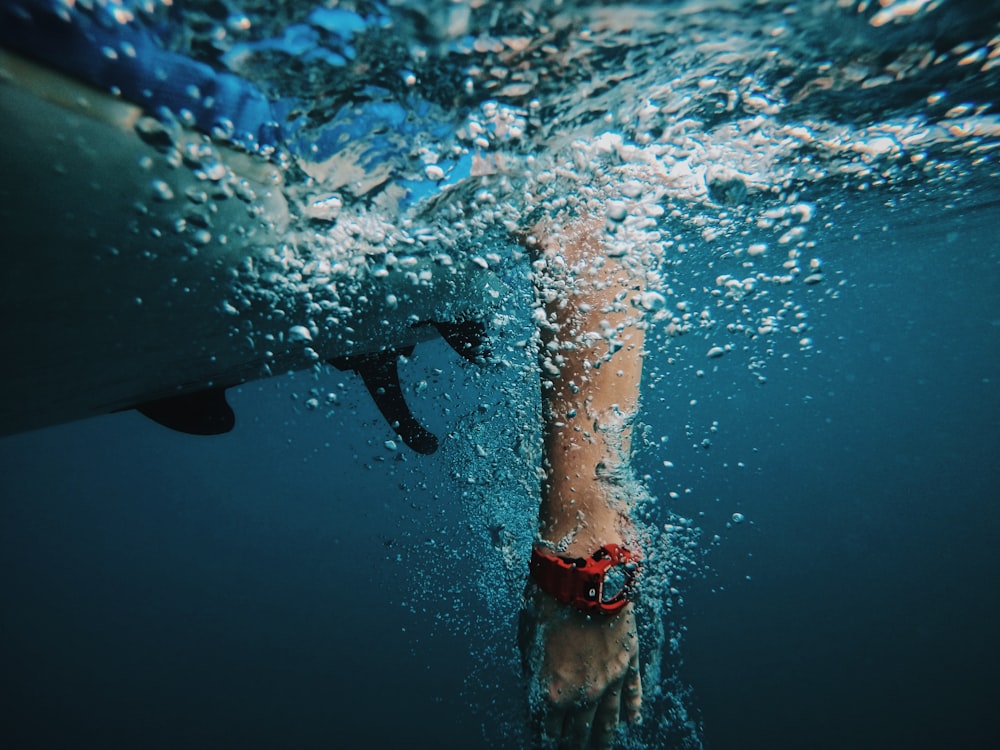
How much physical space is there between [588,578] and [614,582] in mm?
148

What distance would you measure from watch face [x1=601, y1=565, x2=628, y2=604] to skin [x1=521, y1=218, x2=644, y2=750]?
0.07 meters

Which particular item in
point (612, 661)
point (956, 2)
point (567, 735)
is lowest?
point (567, 735)

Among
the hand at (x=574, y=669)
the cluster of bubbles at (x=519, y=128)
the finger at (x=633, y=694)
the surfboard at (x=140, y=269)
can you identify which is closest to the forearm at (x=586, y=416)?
the hand at (x=574, y=669)

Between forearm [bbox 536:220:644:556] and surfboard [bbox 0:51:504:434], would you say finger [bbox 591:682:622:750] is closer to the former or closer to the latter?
forearm [bbox 536:220:644:556]

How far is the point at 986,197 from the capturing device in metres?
7.45

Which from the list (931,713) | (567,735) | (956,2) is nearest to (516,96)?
(956,2)

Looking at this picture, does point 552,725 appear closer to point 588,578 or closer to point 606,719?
point 606,719

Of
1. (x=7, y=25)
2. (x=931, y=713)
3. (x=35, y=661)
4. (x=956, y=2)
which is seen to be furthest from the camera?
(x=35, y=661)

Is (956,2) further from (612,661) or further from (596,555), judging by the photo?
(612,661)

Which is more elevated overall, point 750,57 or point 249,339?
point 750,57

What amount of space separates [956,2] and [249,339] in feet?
10.8

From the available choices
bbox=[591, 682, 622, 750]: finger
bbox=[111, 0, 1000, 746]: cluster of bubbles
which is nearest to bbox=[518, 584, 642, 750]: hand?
bbox=[591, 682, 622, 750]: finger

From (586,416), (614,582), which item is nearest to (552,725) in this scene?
(614,582)

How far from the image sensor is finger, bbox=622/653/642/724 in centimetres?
158
